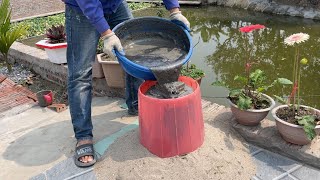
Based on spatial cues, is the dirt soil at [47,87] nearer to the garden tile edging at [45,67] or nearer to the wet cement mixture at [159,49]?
the garden tile edging at [45,67]

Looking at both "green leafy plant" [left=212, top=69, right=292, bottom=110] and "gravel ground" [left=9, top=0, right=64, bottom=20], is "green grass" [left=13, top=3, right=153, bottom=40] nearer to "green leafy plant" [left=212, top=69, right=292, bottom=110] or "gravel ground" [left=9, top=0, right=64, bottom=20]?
"gravel ground" [left=9, top=0, right=64, bottom=20]

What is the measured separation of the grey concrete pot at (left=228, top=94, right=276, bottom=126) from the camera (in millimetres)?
2629

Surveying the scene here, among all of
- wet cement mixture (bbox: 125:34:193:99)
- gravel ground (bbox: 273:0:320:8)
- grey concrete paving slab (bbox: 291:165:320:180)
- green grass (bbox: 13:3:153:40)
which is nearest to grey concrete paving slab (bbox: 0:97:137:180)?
wet cement mixture (bbox: 125:34:193:99)

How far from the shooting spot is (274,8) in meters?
9.94

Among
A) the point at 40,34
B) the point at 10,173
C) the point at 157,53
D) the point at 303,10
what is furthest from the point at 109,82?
the point at 303,10

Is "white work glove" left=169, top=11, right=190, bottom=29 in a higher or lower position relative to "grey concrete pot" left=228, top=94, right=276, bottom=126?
higher

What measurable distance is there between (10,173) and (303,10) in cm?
882

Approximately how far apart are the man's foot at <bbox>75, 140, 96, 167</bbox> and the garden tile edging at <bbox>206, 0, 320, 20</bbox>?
7.87m

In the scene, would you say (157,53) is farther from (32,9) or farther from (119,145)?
(32,9)

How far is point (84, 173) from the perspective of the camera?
2.56 metres

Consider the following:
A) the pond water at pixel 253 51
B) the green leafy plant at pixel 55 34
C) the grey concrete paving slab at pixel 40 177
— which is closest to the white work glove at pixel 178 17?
the grey concrete paving slab at pixel 40 177

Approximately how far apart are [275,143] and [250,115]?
0.28 meters

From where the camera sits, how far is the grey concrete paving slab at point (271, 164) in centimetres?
240

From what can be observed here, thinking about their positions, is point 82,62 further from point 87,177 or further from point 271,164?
point 271,164
